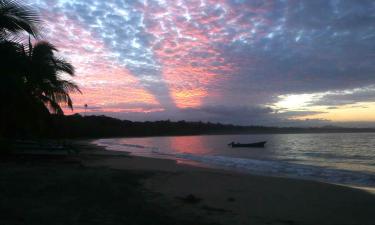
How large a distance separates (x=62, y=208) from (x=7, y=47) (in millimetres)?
4444

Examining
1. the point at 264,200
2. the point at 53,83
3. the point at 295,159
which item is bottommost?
the point at 295,159

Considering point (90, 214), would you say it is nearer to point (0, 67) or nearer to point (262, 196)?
point (0, 67)

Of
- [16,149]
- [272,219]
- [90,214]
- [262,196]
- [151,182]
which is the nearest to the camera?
[90,214]

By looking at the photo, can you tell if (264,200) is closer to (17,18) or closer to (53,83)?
(17,18)

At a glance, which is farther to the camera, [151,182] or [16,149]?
[16,149]

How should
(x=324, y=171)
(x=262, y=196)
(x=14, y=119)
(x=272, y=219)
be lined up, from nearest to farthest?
1. (x=272, y=219)
2. (x=262, y=196)
3. (x=14, y=119)
4. (x=324, y=171)

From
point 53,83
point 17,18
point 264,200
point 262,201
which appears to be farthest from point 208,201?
point 53,83

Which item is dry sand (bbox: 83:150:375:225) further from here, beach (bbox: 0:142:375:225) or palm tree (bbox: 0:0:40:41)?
palm tree (bbox: 0:0:40:41)

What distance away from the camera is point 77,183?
10523 mm

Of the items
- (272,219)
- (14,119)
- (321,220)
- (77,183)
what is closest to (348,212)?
(321,220)

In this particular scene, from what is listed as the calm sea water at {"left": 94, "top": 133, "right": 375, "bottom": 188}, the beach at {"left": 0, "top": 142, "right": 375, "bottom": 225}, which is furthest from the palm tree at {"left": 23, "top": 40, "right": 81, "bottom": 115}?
the calm sea water at {"left": 94, "top": 133, "right": 375, "bottom": 188}

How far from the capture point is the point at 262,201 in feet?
34.2

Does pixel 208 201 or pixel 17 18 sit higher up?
pixel 17 18

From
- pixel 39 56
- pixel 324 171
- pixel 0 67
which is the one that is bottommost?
pixel 324 171
